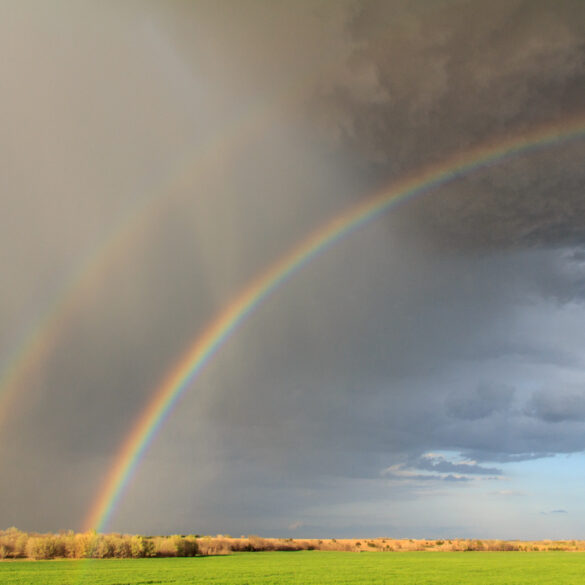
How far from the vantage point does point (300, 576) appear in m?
42.2

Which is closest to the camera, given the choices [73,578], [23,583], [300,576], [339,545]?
[23,583]

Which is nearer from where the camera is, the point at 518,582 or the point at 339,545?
the point at 518,582

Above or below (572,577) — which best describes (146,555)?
above

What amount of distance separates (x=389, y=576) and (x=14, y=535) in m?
58.6

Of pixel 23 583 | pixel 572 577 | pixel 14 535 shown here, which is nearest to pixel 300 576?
pixel 23 583

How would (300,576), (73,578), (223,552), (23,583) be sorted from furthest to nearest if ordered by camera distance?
(223,552) → (300,576) → (73,578) → (23,583)

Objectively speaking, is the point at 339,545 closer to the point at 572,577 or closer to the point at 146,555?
the point at 146,555

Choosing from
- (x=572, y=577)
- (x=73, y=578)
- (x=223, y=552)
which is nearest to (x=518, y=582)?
(x=572, y=577)

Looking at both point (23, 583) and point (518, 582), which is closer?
point (23, 583)

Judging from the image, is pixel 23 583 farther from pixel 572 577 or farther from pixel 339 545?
pixel 339 545

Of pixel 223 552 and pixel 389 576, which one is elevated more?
pixel 223 552

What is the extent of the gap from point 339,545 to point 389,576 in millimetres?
83922

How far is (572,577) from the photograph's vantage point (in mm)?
44625

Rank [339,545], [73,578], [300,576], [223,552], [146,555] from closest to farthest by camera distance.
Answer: [73,578], [300,576], [146,555], [223,552], [339,545]
